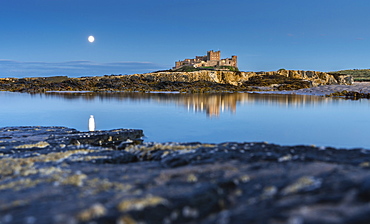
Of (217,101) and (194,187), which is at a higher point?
(217,101)

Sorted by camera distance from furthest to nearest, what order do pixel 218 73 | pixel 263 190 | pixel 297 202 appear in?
pixel 218 73
pixel 263 190
pixel 297 202

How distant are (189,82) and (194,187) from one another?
8754 centimetres

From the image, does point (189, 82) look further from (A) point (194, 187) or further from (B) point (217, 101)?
(A) point (194, 187)

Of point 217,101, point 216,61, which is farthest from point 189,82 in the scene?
point 216,61

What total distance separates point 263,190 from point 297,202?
1.00 meters

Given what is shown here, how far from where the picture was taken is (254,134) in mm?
19172

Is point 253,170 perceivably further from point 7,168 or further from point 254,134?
point 254,134

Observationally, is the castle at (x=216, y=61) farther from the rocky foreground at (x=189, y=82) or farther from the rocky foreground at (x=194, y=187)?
the rocky foreground at (x=194, y=187)

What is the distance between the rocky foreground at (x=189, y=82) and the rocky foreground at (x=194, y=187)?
229 ft

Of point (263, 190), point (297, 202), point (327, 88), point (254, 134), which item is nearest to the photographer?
point (297, 202)

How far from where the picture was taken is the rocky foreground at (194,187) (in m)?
5.74

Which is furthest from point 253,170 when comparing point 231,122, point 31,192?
point 231,122

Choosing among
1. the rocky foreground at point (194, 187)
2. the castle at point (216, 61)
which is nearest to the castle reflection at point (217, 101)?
the rocky foreground at point (194, 187)

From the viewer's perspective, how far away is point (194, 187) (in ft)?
23.9
